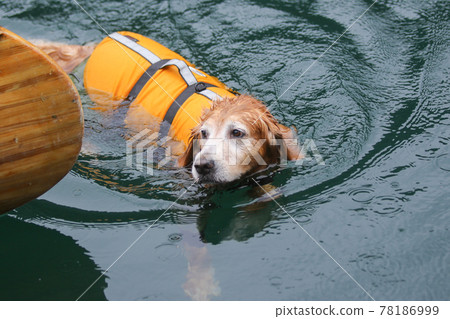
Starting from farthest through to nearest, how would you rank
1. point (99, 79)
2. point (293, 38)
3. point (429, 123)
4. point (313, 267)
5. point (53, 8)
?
point (53, 8) → point (293, 38) → point (99, 79) → point (429, 123) → point (313, 267)

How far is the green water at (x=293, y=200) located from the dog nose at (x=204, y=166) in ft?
1.49

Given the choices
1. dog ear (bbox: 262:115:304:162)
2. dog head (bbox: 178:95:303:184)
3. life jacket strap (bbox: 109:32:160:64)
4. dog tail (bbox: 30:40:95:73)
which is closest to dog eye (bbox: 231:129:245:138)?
dog head (bbox: 178:95:303:184)

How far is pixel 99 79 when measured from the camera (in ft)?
20.9

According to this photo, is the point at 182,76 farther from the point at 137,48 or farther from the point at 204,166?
the point at 204,166

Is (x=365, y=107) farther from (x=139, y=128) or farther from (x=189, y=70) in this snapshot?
(x=139, y=128)

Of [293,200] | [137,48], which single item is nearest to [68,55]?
[137,48]

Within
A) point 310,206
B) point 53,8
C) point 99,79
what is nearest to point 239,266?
point 310,206

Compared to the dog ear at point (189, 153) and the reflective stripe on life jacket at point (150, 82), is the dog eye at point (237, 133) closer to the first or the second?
the dog ear at point (189, 153)

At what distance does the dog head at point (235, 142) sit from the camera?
183 inches

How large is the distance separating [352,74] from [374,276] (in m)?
3.28

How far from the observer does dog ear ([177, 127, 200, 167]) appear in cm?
512

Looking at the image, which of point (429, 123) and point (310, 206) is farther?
point (429, 123)

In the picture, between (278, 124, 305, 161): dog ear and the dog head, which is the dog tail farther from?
(278, 124, 305, 161): dog ear

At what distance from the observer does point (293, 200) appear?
16.2 ft
